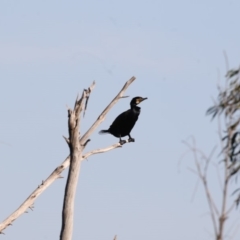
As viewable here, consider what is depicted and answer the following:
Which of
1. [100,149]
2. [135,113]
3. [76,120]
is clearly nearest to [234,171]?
[76,120]

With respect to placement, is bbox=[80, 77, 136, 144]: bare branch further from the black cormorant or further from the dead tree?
the black cormorant

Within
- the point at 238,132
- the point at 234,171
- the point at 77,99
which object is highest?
the point at 77,99

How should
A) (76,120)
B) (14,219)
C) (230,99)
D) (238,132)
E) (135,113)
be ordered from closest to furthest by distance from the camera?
1. (230,99)
2. (238,132)
3. (76,120)
4. (14,219)
5. (135,113)

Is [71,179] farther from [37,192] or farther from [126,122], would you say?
[126,122]

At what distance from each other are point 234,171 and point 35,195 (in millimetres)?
2614

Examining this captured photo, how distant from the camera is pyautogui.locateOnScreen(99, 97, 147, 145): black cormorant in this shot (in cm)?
1189

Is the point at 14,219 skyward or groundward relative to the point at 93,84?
groundward

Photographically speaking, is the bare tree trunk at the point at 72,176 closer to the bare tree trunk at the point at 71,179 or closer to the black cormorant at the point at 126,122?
the bare tree trunk at the point at 71,179

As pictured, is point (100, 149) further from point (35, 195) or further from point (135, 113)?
point (135, 113)

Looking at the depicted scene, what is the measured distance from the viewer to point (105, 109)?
28.6ft

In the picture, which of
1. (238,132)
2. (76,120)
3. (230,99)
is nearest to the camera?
(230,99)

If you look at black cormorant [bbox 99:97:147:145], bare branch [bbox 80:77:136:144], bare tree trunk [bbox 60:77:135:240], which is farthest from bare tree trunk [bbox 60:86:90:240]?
black cormorant [bbox 99:97:147:145]

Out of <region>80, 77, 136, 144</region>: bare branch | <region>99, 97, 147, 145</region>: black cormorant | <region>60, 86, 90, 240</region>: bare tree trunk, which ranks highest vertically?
<region>99, 97, 147, 145</region>: black cormorant

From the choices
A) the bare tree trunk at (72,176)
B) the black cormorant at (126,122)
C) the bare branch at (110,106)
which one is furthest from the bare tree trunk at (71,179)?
the black cormorant at (126,122)
